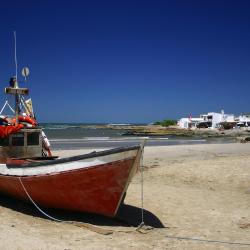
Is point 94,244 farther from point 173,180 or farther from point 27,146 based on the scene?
point 173,180

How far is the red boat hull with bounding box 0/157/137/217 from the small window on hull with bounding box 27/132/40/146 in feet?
6.78

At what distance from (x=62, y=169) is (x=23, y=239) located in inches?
66.6

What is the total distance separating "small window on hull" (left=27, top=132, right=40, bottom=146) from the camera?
10.6 metres

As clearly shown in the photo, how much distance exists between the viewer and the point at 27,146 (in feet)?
34.5

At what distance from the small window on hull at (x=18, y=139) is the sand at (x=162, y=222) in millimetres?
1516

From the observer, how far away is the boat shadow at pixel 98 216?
335 inches

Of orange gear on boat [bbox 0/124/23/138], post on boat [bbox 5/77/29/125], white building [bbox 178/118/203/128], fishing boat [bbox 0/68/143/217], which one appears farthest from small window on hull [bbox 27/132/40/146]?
white building [bbox 178/118/203/128]

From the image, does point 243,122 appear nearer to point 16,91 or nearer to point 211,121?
point 211,121

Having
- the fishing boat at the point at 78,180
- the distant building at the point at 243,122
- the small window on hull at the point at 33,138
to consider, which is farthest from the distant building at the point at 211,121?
the fishing boat at the point at 78,180

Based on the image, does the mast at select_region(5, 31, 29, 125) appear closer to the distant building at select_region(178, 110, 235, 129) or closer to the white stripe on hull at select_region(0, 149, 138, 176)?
the white stripe on hull at select_region(0, 149, 138, 176)

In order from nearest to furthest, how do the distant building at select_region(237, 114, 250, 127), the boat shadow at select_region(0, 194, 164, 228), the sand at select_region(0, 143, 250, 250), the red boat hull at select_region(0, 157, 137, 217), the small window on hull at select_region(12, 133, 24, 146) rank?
1. the sand at select_region(0, 143, 250, 250)
2. the red boat hull at select_region(0, 157, 137, 217)
3. the boat shadow at select_region(0, 194, 164, 228)
4. the small window on hull at select_region(12, 133, 24, 146)
5. the distant building at select_region(237, 114, 250, 127)

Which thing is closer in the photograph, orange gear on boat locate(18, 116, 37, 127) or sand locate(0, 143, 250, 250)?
sand locate(0, 143, 250, 250)

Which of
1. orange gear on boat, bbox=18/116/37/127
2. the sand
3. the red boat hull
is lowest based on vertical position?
the sand

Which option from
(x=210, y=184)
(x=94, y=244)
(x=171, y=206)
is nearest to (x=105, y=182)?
(x=94, y=244)
